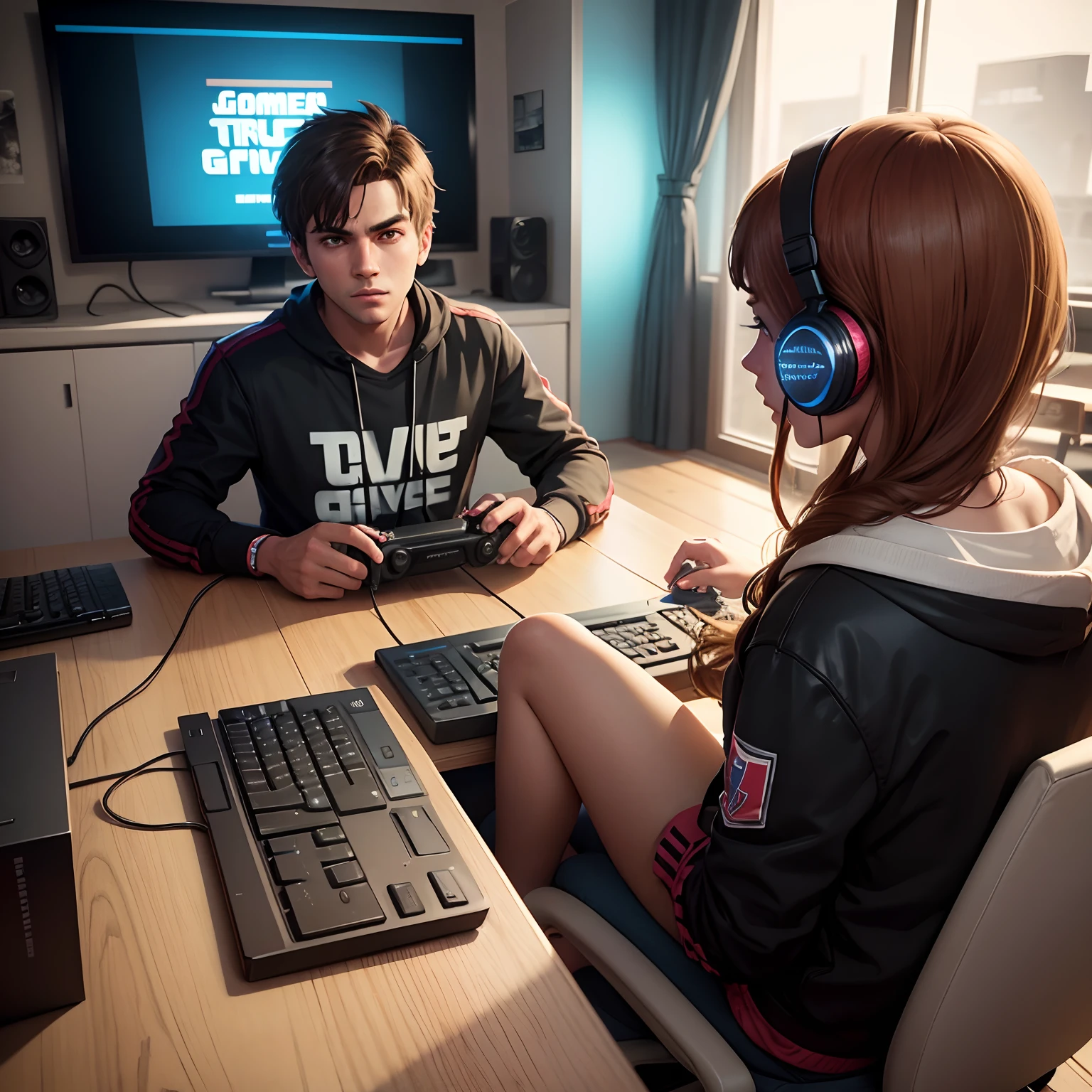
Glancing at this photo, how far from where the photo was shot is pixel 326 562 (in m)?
1.28

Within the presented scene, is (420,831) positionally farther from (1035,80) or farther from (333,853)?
(1035,80)

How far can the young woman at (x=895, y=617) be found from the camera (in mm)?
682

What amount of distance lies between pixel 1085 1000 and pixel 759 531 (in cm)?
279

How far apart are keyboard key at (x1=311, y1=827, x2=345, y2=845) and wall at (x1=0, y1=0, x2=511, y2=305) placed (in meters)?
3.10

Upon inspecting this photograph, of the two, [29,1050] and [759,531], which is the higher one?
[29,1050]

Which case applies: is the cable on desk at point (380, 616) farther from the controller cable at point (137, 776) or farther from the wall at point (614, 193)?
the wall at point (614, 193)

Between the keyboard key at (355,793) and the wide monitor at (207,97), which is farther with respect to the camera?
the wide monitor at (207,97)

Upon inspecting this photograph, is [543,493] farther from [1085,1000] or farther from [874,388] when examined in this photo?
[1085,1000]

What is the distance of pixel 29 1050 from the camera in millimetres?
592

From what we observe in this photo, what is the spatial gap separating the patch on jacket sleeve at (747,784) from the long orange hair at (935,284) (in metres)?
0.16

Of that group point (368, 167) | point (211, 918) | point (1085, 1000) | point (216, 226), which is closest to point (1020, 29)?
point (368, 167)

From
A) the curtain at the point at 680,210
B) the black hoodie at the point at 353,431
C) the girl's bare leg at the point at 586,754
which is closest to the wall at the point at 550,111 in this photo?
the curtain at the point at 680,210

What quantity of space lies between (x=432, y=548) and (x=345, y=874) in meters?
0.65

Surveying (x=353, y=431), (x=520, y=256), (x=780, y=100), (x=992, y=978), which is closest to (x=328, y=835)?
(x=992, y=978)
